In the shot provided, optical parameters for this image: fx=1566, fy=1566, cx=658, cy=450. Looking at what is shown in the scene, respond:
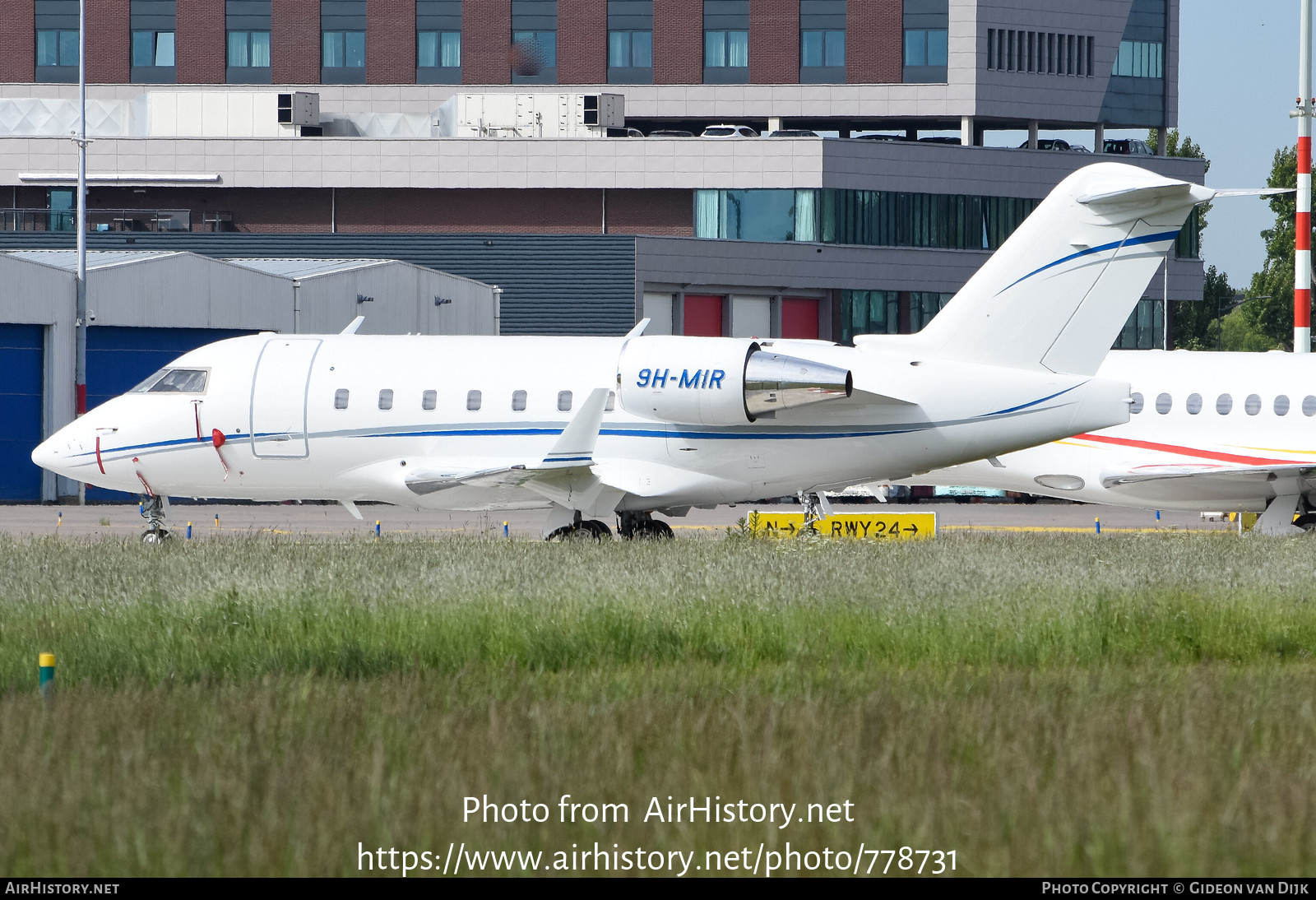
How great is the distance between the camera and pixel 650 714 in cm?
929

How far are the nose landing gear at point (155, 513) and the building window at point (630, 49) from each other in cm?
5546

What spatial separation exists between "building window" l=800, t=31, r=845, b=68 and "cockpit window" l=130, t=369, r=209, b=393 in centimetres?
5682

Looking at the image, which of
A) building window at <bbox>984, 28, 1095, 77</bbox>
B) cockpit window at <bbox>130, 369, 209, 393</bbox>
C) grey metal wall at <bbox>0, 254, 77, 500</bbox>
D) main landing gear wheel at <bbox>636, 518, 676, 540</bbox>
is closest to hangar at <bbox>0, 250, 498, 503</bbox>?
grey metal wall at <bbox>0, 254, 77, 500</bbox>

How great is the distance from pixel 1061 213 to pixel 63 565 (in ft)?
42.1

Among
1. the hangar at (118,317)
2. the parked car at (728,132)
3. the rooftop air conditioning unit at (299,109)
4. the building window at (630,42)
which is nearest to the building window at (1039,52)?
the parked car at (728,132)

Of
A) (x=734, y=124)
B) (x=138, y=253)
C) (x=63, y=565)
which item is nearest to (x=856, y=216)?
(x=734, y=124)

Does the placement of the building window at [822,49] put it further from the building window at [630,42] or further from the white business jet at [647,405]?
the white business jet at [647,405]

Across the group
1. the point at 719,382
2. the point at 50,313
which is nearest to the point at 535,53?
the point at 50,313

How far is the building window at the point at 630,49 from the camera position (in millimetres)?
74812

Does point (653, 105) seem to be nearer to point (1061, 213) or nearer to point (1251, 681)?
point (1061, 213)

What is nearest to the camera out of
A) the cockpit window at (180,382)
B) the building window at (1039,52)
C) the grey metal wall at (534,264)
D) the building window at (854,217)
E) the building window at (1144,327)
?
the cockpit window at (180,382)

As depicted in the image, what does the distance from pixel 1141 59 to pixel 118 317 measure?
5454 centimetres

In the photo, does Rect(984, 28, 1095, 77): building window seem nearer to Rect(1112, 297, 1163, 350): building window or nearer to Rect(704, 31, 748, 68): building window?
Rect(704, 31, 748, 68): building window

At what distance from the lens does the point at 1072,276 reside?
20047 mm
